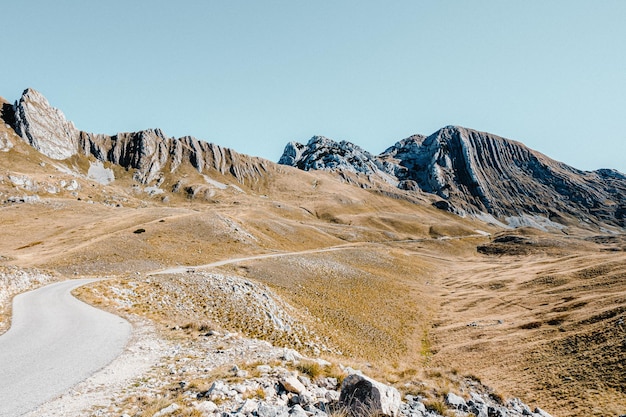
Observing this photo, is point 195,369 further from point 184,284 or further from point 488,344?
point 488,344

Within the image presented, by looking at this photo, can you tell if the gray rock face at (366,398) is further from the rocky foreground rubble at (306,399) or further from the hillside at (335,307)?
the hillside at (335,307)

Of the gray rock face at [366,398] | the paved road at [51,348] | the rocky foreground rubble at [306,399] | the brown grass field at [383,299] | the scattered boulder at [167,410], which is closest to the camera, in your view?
the scattered boulder at [167,410]

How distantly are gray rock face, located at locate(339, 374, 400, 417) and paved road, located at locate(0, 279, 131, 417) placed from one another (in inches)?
398

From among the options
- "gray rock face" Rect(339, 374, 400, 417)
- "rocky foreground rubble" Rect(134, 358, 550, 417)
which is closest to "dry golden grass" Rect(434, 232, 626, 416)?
"rocky foreground rubble" Rect(134, 358, 550, 417)

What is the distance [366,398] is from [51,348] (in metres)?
15.9

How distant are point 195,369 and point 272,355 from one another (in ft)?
12.0

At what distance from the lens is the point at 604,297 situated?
1610 inches

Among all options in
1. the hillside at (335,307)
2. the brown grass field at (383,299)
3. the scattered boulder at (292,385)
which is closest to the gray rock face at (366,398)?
the scattered boulder at (292,385)

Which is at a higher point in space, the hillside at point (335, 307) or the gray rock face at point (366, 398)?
the gray rock face at point (366, 398)

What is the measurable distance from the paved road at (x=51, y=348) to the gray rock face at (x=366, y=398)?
10115 millimetres

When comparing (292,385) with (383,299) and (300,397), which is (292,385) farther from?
(383,299)

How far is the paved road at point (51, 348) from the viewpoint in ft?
37.4

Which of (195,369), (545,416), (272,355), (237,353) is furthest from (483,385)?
(195,369)

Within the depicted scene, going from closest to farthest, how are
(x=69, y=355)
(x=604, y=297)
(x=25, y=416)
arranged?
1. (x=25, y=416)
2. (x=69, y=355)
3. (x=604, y=297)
